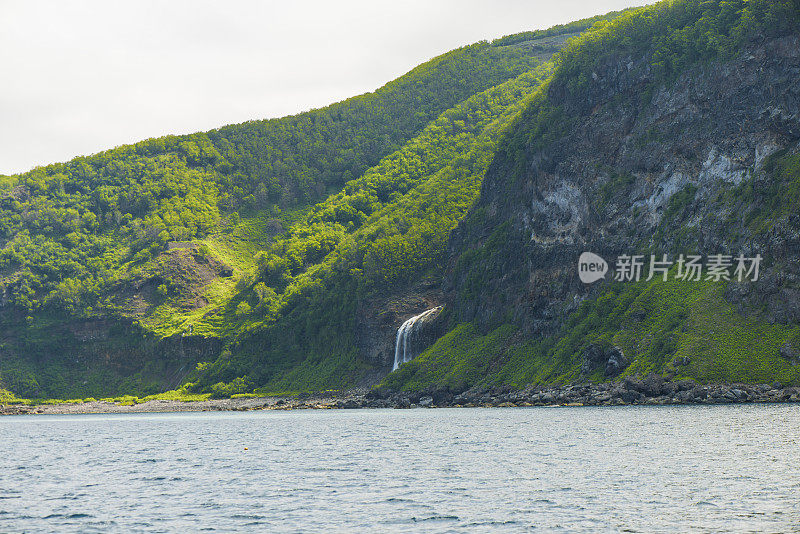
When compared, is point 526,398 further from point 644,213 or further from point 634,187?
point 634,187

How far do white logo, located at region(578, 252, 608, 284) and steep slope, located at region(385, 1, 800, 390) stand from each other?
1300 millimetres

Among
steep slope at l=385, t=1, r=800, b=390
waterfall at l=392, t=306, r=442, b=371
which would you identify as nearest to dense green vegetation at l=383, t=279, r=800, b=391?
steep slope at l=385, t=1, r=800, b=390

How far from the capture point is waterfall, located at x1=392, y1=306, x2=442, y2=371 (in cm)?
17988

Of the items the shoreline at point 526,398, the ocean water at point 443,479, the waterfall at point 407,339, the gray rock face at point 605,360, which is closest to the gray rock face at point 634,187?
the gray rock face at point 605,360

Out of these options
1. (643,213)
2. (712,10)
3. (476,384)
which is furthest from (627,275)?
(712,10)

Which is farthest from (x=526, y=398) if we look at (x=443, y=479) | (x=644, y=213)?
(x=443, y=479)

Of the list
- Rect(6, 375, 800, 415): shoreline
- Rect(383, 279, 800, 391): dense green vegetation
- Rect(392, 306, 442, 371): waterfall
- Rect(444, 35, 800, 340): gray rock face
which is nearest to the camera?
Rect(6, 375, 800, 415): shoreline

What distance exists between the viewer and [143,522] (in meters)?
41.2

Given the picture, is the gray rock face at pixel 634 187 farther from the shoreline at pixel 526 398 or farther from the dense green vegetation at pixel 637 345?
the shoreline at pixel 526 398

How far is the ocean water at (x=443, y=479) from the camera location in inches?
1551

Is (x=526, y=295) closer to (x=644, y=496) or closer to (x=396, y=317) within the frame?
(x=396, y=317)

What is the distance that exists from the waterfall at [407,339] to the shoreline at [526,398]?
10.7 metres

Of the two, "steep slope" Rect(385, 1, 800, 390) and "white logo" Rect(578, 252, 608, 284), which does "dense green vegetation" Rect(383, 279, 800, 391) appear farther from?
"white logo" Rect(578, 252, 608, 284)

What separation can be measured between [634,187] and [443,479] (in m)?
109
